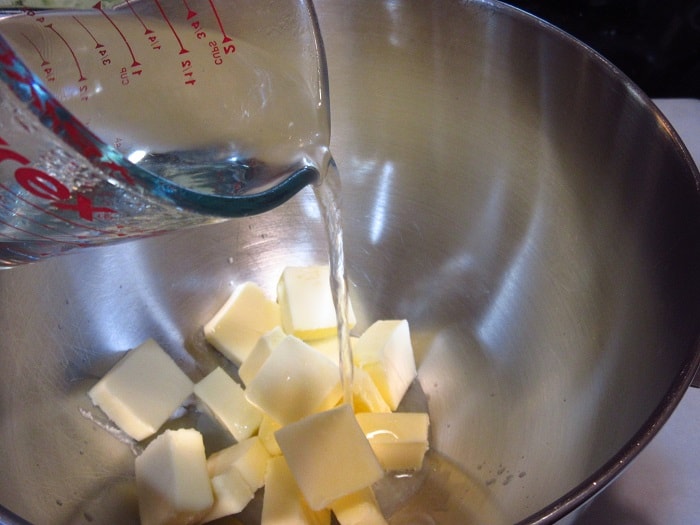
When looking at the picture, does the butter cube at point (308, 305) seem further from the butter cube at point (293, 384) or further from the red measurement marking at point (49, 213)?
the red measurement marking at point (49, 213)

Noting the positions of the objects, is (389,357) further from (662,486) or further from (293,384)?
(662,486)

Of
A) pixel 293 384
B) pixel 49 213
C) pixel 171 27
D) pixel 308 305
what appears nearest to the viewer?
pixel 49 213

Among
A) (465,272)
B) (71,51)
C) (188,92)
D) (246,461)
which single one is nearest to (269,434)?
(246,461)

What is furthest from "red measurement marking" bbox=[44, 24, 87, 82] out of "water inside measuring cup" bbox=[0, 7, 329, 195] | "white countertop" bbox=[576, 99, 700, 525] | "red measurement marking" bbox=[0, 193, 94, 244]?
"white countertop" bbox=[576, 99, 700, 525]

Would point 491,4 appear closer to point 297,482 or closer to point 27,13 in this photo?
point 27,13

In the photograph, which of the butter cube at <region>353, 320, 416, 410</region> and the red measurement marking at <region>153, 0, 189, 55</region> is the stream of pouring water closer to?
the butter cube at <region>353, 320, 416, 410</region>

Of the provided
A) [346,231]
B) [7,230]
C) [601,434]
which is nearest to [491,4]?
[346,231]

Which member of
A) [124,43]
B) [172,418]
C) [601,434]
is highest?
[124,43]

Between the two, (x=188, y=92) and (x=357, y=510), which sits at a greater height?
(x=188, y=92)
